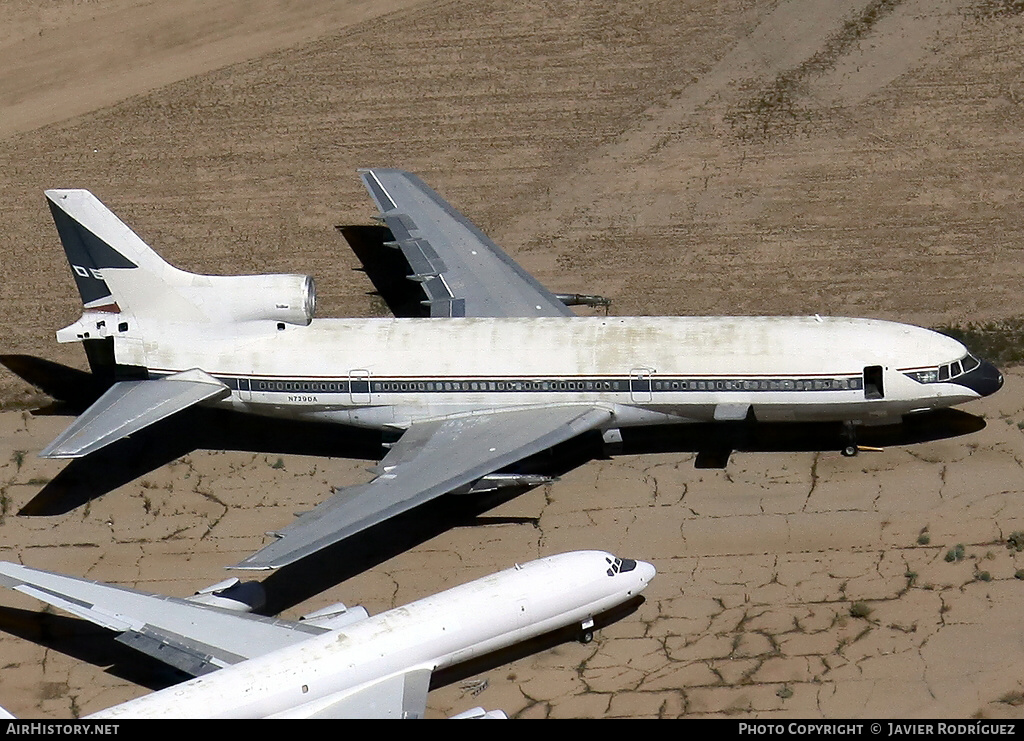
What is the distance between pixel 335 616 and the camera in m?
A: 32.2

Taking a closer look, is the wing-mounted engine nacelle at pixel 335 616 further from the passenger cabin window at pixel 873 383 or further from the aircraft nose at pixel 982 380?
the aircraft nose at pixel 982 380

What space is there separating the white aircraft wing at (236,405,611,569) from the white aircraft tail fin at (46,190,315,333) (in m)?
4.80

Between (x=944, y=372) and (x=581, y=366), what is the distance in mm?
9197

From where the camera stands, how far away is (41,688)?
32.4m

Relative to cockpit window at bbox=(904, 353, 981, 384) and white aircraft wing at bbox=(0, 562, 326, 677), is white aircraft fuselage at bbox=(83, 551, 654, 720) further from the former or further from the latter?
cockpit window at bbox=(904, 353, 981, 384)

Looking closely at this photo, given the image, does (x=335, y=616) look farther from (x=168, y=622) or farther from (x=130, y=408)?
(x=130, y=408)

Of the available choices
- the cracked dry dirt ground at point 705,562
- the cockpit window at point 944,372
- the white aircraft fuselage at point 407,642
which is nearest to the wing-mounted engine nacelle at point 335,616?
the white aircraft fuselage at point 407,642

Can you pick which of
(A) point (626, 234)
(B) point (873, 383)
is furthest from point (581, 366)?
(A) point (626, 234)

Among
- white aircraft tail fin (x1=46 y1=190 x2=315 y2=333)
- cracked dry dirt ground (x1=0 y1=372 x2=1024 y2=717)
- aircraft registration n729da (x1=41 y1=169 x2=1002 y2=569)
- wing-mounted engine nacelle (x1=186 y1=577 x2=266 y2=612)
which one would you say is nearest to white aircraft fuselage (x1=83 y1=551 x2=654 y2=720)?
cracked dry dirt ground (x1=0 y1=372 x2=1024 y2=717)

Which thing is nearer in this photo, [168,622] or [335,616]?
[168,622]

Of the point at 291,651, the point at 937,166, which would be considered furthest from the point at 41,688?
the point at 937,166

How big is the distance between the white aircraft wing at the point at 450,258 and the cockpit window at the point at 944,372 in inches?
383

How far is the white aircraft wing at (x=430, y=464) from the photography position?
32.3 m

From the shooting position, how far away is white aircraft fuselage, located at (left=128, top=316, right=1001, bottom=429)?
3584cm
